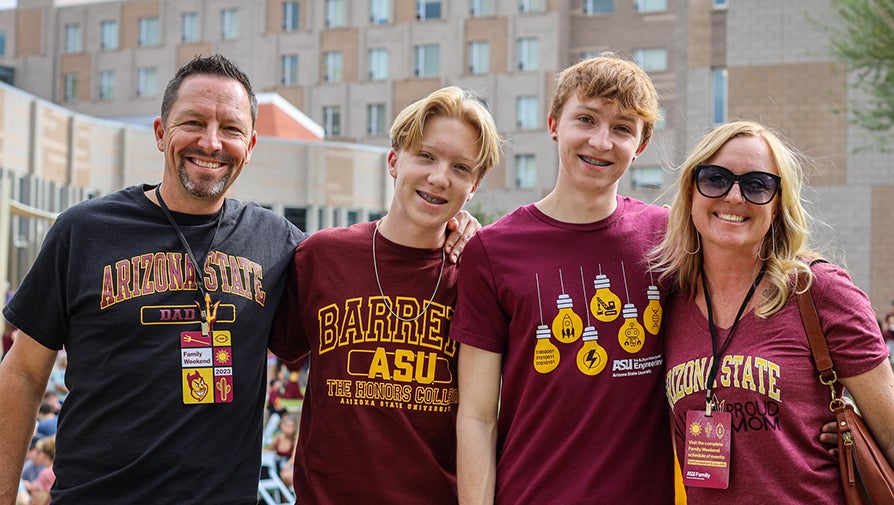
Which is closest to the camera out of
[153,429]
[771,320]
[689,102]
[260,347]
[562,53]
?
[771,320]

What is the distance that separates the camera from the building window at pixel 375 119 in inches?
1854

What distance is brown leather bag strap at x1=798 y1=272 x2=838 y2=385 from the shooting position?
10.4 feet

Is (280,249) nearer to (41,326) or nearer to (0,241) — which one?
(41,326)

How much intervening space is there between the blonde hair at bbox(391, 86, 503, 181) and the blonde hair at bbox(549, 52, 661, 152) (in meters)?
0.33

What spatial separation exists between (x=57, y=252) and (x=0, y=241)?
7.99 meters

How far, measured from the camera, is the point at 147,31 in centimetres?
5119

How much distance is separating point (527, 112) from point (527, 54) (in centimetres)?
282

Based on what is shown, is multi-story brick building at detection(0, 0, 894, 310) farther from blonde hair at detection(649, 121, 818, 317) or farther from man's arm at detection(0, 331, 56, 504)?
man's arm at detection(0, 331, 56, 504)

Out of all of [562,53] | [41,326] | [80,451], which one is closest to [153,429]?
[80,451]

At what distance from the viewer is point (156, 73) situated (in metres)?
50.9

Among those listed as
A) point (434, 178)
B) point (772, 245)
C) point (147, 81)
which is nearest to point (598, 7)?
Result: point (147, 81)

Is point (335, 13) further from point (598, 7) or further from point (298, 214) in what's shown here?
point (298, 214)

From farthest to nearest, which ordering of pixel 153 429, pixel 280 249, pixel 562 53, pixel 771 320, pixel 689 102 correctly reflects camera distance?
pixel 562 53
pixel 689 102
pixel 280 249
pixel 153 429
pixel 771 320

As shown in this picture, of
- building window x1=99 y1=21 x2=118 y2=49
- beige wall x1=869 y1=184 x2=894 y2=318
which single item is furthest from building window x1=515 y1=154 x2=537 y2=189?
building window x1=99 y1=21 x2=118 y2=49
